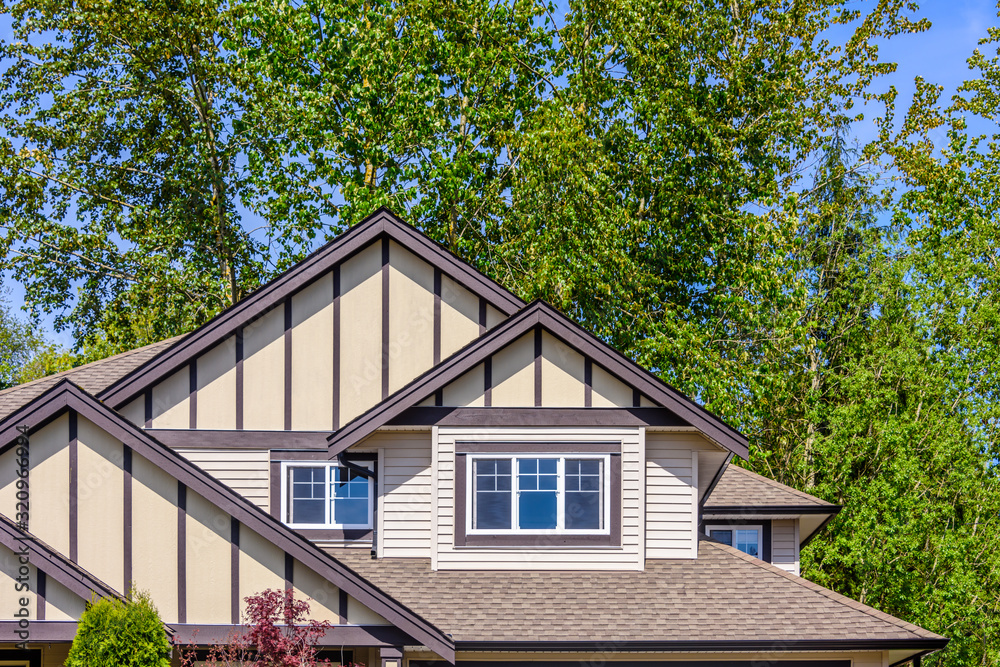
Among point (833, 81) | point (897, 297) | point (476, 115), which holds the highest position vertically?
point (833, 81)

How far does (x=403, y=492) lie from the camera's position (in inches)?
552

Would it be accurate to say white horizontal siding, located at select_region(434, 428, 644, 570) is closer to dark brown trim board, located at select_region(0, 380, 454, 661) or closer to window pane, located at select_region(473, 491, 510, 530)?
window pane, located at select_region(473, 491, 510, 530)

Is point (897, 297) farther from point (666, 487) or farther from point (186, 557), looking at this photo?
point (186, 557)

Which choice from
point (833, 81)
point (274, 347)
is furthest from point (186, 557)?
point (833, 81)

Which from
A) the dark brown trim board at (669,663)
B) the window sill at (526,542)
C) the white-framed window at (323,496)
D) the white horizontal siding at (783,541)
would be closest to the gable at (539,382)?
the window sill at (526,542)

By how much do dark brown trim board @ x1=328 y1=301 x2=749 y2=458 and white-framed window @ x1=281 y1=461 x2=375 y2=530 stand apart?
1337 mm

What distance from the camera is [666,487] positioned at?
45.7 ft

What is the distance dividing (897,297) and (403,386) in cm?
2014

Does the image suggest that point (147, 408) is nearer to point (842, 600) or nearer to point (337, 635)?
point (337, 635)

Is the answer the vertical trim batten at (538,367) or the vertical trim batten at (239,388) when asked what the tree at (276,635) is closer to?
the vertical trim batten at (239,388)

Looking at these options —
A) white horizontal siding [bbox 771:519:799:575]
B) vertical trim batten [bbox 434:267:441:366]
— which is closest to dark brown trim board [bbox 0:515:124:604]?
vertical trim batten [bbox 434:267:441:366]

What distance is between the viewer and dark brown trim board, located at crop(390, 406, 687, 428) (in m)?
13.5

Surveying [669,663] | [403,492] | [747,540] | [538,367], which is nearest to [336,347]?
[403,492]

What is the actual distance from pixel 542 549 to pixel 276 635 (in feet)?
15.2
